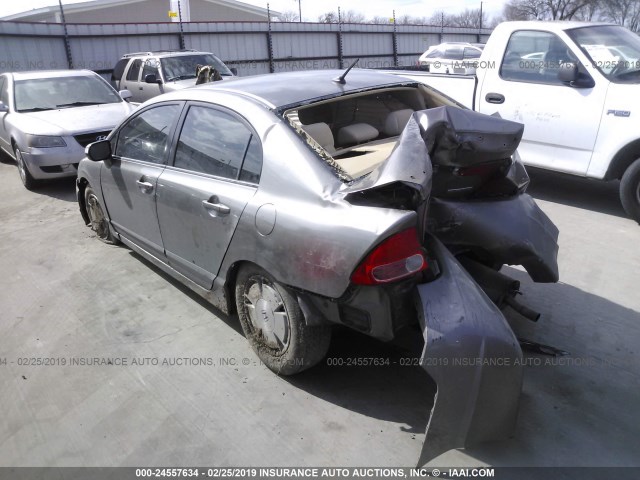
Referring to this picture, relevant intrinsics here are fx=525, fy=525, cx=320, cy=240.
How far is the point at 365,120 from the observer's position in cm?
424

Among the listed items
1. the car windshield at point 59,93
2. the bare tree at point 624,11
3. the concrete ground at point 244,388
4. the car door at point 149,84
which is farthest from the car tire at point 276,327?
the bare tree at point 624,11

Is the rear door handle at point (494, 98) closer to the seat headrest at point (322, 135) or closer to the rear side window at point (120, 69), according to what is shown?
the seat headrest at point (322, 135)

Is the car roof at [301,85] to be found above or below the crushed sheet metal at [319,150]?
above

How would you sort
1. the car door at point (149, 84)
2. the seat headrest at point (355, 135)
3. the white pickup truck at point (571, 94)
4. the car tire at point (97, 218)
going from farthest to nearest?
the car door at point (149, 84) < the white pickup truck at point (571, 94) < the car tire at point (97, 218) < the seat headrest at point (355, 135)

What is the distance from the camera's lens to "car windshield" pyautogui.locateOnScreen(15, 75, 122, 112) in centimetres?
833

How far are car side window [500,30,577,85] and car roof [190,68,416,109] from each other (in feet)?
9.17

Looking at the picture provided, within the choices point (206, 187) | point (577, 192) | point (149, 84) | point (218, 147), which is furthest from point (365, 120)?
point (149, 84)

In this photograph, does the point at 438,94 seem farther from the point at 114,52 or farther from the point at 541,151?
the point at 114,52

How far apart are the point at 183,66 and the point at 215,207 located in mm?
9473

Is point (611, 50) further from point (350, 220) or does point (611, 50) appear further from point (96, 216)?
point (96, 216)

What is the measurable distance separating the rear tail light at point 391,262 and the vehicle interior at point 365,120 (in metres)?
0.78

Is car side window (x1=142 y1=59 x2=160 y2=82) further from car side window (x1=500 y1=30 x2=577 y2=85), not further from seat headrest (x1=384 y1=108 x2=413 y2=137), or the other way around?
seat headrest (x1=384 y1=108 x2=413 y2=137)

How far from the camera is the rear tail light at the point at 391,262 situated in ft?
8.14

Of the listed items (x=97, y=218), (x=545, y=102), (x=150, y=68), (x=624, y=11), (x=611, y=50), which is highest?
(x=624, y=11)
